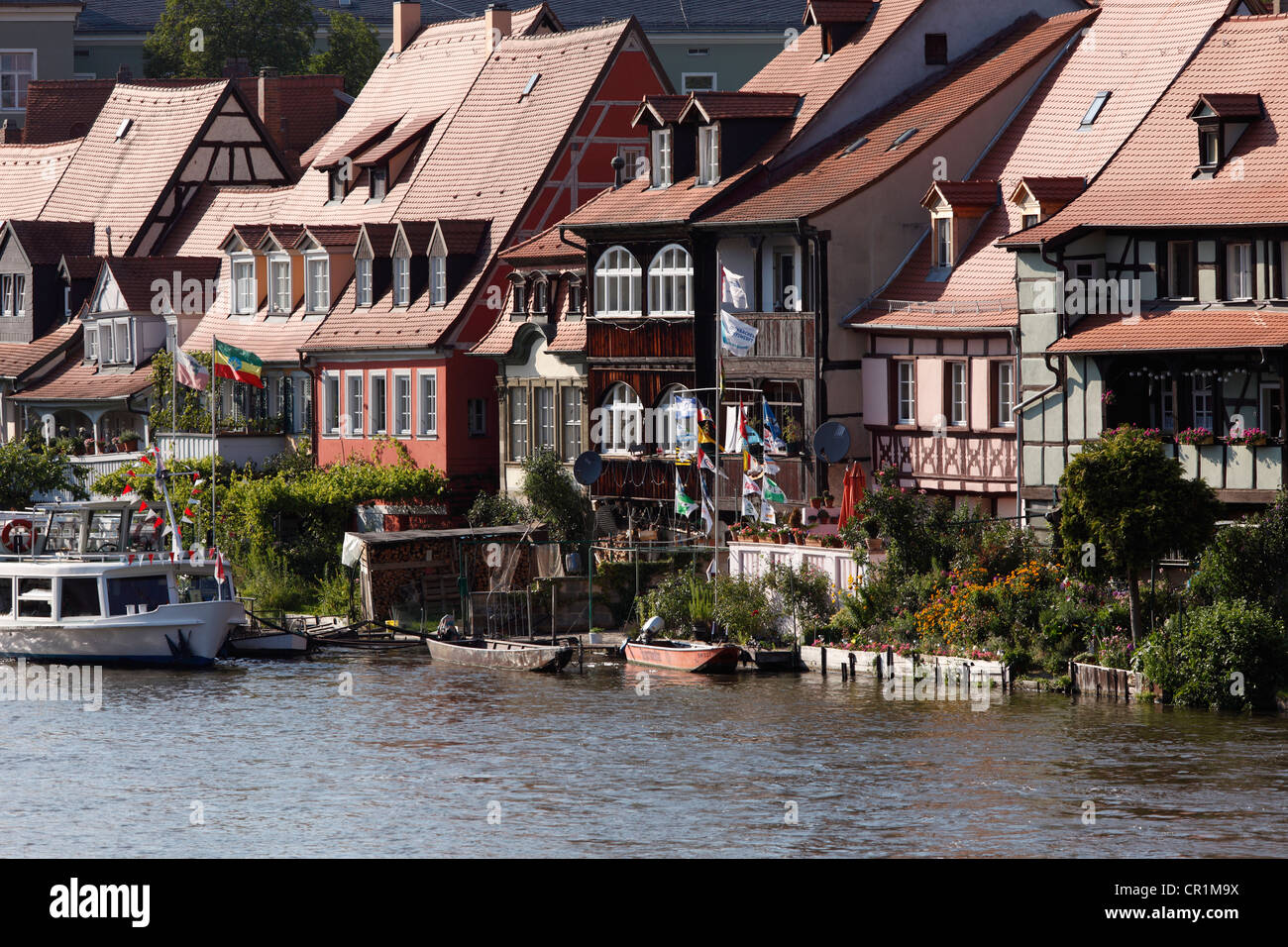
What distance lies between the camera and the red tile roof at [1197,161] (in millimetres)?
43312

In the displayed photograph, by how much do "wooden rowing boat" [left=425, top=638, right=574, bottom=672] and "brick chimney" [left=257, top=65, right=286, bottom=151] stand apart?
128 feet

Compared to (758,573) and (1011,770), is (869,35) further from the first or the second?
(1011,770)

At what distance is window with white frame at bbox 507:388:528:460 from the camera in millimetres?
58938

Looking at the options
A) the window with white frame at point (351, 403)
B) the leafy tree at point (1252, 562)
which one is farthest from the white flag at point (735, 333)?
the window with white frame at point (351, 403)

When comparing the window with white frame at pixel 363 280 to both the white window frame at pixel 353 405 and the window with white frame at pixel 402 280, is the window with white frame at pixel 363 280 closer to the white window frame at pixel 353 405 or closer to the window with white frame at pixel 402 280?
the window with white frame at pixel 402 280

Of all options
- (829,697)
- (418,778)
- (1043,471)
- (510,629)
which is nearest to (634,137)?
(510,629)

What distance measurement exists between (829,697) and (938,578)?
3667mm

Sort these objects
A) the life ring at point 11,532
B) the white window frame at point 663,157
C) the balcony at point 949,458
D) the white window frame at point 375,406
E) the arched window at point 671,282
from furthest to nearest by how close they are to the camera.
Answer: the white window frame at point 375,406 < the white window frame at point 663,157 < the life ring at point 11,532 < the arched window at point 671,282 < the balcony at point 949,458

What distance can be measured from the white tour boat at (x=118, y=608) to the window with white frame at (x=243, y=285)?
67.7ft

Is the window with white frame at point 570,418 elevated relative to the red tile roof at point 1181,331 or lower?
lower

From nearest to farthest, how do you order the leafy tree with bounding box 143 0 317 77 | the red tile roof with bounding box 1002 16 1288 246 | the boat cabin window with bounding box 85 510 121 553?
the red tile roof with bounding box 1002 16 1288 246 < the boat cabin window with bounding box 85 510 121 553 < the leafy tree with bounding box 143 0 317 77

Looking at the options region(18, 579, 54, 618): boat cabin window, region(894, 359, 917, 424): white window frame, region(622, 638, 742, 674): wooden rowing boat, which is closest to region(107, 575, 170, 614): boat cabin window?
region(18, 579, 54, 618): boat cabin window

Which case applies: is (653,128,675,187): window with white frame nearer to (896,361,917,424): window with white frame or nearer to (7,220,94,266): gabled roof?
(896,361,917,424): window with white frame

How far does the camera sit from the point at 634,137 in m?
63.0
